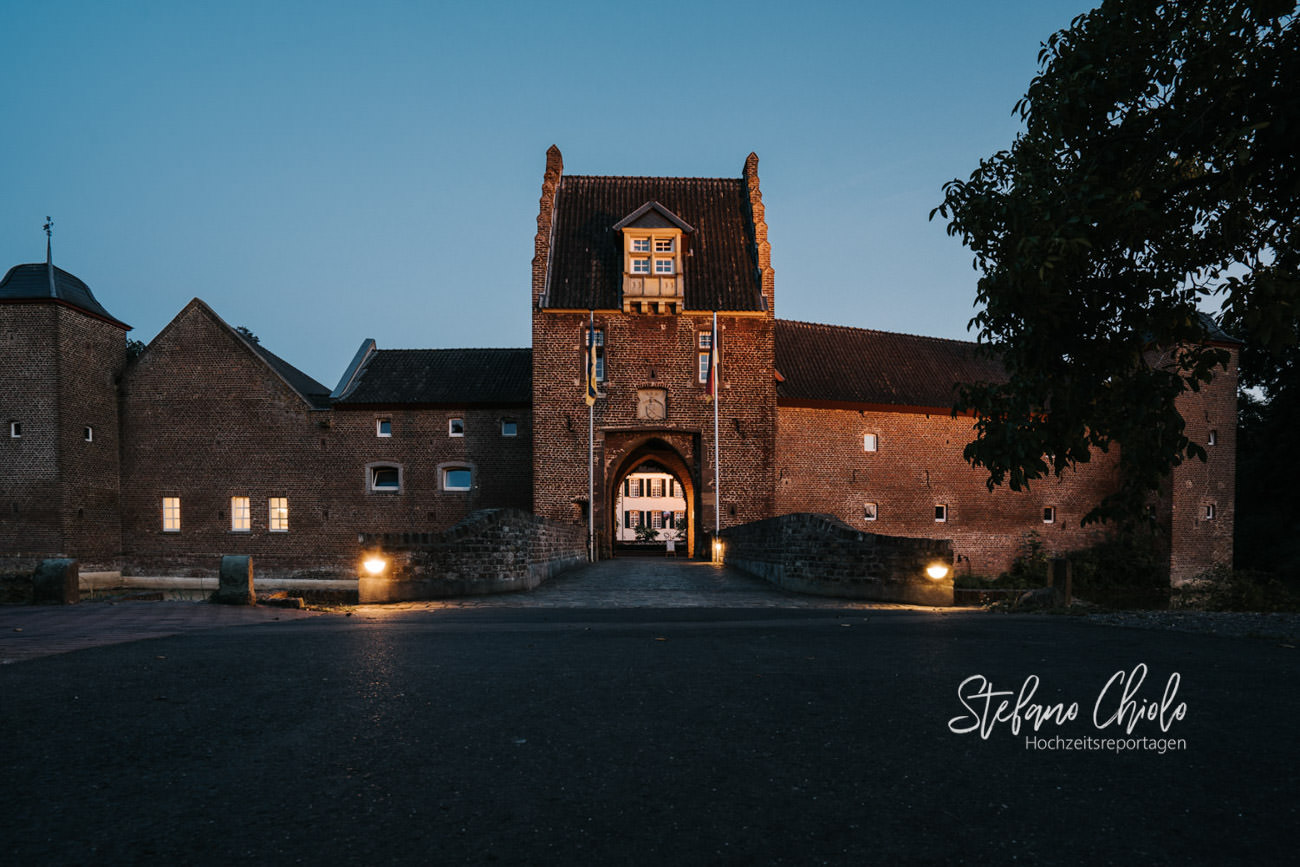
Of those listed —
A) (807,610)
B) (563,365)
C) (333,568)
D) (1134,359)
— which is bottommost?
(333,568)

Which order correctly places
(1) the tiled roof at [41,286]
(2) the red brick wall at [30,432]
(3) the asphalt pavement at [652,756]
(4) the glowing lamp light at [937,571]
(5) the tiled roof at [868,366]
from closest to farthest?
(3) the asphalt pavement at [652,756], (4) the glowing lamp light at [937,571], (2) the red brick wall at [30,432], (1) the tiled roof at [41,286], (5) the tiled roof at [868,366]

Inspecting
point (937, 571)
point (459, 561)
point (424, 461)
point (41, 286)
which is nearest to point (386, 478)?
point (424, 461)

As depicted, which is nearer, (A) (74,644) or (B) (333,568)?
(A) (74,644)

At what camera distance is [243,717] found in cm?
439

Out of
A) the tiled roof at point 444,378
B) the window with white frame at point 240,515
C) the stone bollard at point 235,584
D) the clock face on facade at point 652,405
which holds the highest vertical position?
the tiled roof at point 444,378

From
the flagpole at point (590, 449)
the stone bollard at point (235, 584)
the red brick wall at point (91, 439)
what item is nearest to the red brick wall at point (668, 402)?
the flagpole at point (590, 449)

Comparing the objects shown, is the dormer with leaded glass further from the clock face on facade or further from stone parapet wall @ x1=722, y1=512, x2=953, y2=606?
stone parapet wall @ x1=722, y1=512, x2=953, y2=606

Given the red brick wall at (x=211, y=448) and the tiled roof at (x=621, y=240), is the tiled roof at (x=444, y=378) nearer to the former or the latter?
the red brick wall at (x=211, y=448)

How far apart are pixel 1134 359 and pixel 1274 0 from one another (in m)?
2.63

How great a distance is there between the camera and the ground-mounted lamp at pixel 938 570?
12.6 metres

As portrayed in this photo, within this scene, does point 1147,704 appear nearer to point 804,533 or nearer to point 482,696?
point 482,696

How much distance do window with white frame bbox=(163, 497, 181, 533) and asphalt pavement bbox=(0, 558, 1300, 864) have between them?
2787 cm

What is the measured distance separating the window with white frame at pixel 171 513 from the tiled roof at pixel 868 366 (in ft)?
78.9

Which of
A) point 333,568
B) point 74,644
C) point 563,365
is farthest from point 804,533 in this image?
point 333,568
